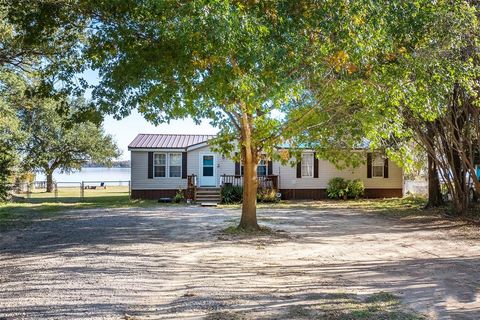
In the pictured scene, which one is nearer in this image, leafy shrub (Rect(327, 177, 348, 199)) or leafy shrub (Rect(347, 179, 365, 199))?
leafy shrub (Rect(327, 177, 348, 199))

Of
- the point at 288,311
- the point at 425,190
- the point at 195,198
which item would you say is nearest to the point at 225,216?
the point at 195,198

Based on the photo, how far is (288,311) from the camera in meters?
4.97

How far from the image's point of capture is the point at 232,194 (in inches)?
878

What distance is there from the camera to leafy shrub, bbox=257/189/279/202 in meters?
22.4

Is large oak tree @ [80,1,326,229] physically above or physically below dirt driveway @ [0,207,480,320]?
above

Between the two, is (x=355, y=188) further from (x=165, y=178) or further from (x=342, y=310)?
(x=342, y=310)

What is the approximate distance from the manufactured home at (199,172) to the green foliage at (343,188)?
1.97 feet

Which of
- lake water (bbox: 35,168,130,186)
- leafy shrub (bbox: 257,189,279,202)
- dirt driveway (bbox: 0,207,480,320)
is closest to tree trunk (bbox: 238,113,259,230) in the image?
dirt driveway (bbox: 0,207,480,320)

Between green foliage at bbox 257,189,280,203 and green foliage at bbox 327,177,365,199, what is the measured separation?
3358 millimetres

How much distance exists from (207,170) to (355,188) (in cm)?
809

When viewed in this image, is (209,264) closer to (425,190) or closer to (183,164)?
(183,164)

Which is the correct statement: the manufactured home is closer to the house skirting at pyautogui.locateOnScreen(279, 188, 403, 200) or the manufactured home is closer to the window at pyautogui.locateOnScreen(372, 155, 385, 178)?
the house skirting at pyautogui.locateOnScreen(279, 188, 403, 200)

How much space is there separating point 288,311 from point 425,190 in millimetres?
22477

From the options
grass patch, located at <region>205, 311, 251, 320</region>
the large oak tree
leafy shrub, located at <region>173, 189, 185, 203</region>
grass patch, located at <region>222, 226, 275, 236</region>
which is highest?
the large oak tree
